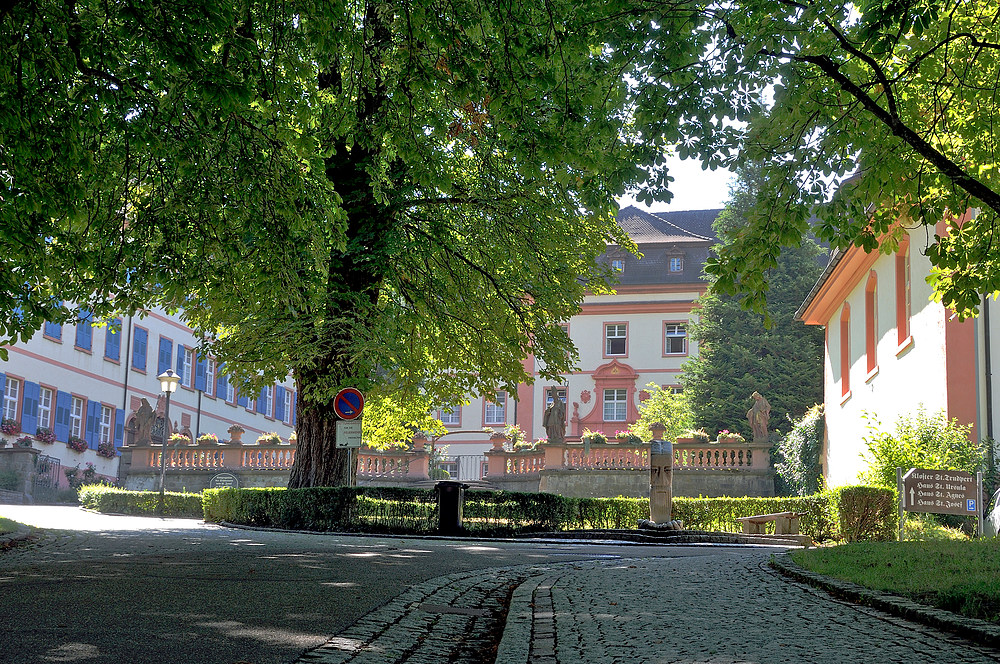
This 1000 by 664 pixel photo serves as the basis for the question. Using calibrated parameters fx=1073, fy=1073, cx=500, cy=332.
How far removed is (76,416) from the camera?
140ft

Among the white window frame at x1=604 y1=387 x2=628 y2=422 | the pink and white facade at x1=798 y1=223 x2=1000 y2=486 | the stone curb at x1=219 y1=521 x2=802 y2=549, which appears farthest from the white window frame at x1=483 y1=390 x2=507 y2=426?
the stone curb at x1=219 y1=521 x2=802 y2=549

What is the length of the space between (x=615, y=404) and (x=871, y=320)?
103ft

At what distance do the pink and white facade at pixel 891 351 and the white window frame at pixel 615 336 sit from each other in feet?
76.1

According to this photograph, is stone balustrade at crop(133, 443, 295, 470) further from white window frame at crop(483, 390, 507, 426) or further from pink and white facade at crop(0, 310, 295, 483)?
white window frame at crop(483, 390, 507, 426)

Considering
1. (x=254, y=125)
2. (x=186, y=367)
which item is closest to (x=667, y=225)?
(x=186, y=367)

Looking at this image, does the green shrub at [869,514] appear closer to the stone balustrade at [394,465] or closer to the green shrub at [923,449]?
the green shrub at [923,449]

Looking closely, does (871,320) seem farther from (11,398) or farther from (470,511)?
(11,398)

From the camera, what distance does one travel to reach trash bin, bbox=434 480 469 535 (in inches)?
742

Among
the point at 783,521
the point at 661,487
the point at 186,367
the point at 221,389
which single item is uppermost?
the point at 186,367

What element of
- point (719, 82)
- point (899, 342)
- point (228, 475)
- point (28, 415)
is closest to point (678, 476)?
point (899, 342)

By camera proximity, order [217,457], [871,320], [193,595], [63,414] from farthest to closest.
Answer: [63,414] < [217,457] < [871,320] < [193,595]

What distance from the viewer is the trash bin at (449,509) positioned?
18.8 meters

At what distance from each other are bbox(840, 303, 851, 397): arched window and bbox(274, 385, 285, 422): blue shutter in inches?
1454

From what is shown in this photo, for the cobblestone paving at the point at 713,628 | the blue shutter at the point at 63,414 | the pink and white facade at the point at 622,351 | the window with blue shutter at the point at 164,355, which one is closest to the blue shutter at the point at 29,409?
the blue shutter at the point at 63,414
